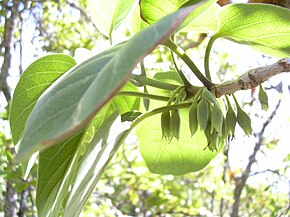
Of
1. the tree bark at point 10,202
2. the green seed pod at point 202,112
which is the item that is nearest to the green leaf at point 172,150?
→ the green seed pod at point 202,112

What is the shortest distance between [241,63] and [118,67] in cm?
266

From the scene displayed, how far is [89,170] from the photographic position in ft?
1.69

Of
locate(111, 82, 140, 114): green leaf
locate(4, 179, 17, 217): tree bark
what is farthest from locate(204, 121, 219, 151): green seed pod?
locate(4, 179, 17, 217): tree bark

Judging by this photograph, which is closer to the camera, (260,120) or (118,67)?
(118,67)

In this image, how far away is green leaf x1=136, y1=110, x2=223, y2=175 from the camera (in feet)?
2.54

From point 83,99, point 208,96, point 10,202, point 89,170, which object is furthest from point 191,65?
point 10,202

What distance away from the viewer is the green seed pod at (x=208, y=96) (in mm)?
564

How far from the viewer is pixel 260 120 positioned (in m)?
2.83

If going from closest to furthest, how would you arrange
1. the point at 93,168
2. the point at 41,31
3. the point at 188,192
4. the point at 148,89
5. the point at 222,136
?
the point at 93,168 → the point at 222,136 → the point at 148,89 → the point at 41,31 → the point at 188,192

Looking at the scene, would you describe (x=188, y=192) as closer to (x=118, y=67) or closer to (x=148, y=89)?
(x=148, y=89)

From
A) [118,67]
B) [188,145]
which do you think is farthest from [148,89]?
[118,67]

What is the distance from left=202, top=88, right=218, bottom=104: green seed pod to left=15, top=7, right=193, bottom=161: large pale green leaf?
22 cm

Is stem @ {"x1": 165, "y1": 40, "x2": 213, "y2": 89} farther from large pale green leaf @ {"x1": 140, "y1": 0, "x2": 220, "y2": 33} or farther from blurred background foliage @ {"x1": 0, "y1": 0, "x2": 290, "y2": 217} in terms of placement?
blurred background foliage @ {"x1": 0, "y1": 0, "x2": 290, "y2": 217}

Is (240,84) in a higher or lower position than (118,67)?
lower
